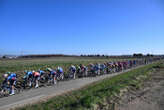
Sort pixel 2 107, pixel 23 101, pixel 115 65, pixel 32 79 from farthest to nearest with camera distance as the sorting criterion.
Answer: pixel 115 65 → pixel 32 79 → pixel 23 101 → pixel 2 107

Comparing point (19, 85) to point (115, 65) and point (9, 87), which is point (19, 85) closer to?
point (9, 87)

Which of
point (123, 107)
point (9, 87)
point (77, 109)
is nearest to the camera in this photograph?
point (77, 109)

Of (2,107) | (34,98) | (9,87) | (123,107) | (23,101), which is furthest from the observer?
(9,87)

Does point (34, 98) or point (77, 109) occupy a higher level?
point (77, 109)

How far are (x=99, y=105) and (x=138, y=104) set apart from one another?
6.15 ft

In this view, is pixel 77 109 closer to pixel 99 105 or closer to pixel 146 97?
pixel 99 105

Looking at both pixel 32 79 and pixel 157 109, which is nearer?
pixel 157 109

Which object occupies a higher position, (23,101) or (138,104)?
(138,104)

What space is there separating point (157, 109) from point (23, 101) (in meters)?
7.09

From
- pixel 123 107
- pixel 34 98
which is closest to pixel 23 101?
pixel 34 98

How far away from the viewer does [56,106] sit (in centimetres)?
686

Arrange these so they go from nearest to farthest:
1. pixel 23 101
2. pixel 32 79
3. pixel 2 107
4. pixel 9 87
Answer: pixel 2 107, pixel 23 101, pixel 9 87, pixel 32 79

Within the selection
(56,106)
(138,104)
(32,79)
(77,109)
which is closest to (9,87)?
(32,79)

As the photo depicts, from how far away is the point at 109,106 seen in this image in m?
6.26
